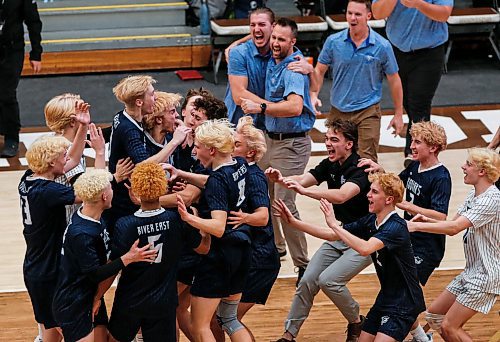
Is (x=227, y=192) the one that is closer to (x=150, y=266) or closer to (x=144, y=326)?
(x=150, y=266)

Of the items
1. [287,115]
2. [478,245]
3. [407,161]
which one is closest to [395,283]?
[478,245]

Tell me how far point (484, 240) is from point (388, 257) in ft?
2.45

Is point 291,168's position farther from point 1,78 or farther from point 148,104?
point 1,78

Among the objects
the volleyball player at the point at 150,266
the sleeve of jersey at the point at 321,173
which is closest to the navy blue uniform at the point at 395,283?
the sleeve of jersey at the point at 321,173

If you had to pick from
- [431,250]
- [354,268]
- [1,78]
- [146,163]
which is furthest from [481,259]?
[1,78]

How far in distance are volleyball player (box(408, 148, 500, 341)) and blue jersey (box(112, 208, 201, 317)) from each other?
1417 millimetres

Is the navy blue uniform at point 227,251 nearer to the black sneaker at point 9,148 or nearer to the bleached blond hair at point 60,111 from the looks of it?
the bleached blond hair at point 60,111

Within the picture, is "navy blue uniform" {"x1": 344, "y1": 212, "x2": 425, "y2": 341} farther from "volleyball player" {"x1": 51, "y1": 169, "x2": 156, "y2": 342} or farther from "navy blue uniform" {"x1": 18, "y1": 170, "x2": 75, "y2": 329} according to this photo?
"navy blue uniform" {"x1": 18, "y1": 170, "x2": 75, "y2": 329}

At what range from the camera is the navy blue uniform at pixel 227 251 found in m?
5.55

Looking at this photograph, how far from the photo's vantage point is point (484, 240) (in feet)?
19.5

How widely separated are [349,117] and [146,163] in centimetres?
298

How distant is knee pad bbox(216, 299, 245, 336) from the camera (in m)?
5.73

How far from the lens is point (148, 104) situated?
5941 millimetres

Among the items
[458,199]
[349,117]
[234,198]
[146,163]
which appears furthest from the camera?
[458,199]
